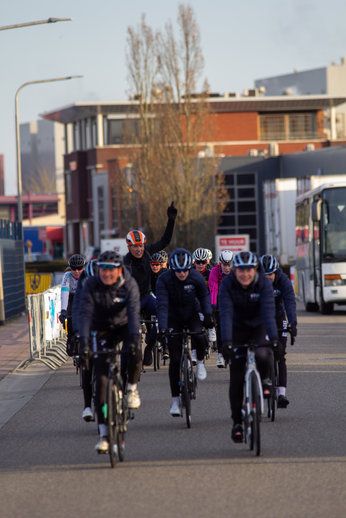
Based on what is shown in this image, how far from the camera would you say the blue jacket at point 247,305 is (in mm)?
7035

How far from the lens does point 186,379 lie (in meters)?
8.19

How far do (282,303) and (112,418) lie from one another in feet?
10.9

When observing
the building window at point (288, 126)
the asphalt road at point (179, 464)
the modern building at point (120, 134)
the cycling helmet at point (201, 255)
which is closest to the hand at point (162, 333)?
the asphalt road at point (179, 464)

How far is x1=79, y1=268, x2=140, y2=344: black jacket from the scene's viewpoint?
22.4ft

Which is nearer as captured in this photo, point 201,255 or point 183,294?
point 183,294

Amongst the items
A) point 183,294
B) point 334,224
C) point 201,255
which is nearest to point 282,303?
point 183,294

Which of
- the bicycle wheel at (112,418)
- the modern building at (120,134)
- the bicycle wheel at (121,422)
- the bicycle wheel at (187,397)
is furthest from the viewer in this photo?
the modern building at (120,134)

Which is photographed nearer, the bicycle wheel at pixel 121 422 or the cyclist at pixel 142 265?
the bicycle wheel at pixel 121 422

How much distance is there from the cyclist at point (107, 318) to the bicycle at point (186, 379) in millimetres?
1149

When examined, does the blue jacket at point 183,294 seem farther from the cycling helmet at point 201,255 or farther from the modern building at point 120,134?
the modern building at point 120,134

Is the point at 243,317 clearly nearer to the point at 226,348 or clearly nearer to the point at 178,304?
the point at 226,348

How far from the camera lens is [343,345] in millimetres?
15727

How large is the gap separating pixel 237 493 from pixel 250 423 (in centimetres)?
117

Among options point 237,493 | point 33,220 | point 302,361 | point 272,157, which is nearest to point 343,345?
point 302,361
